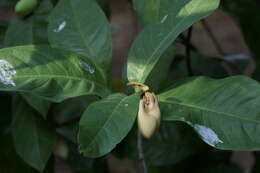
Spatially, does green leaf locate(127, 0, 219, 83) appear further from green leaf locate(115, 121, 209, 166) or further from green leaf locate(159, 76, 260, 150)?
green leaf locate(115, 121, 209, 166)

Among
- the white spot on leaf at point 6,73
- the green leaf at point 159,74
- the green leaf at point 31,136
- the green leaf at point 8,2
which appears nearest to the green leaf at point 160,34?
the green leaf at point 159,74

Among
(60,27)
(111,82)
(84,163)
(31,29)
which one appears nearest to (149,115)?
(111,82)

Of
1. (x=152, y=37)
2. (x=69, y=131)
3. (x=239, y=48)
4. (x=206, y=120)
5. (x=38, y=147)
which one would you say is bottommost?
(x=239, y=48)

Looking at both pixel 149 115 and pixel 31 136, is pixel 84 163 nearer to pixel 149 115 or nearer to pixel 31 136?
pixel 31 136

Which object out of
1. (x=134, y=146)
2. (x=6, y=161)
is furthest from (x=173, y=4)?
(x=6, y=161)

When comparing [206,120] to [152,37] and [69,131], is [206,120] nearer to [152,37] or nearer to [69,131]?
[152,37]

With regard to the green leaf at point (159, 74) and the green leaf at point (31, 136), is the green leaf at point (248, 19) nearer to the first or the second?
the green leaf at point (159, 74)
